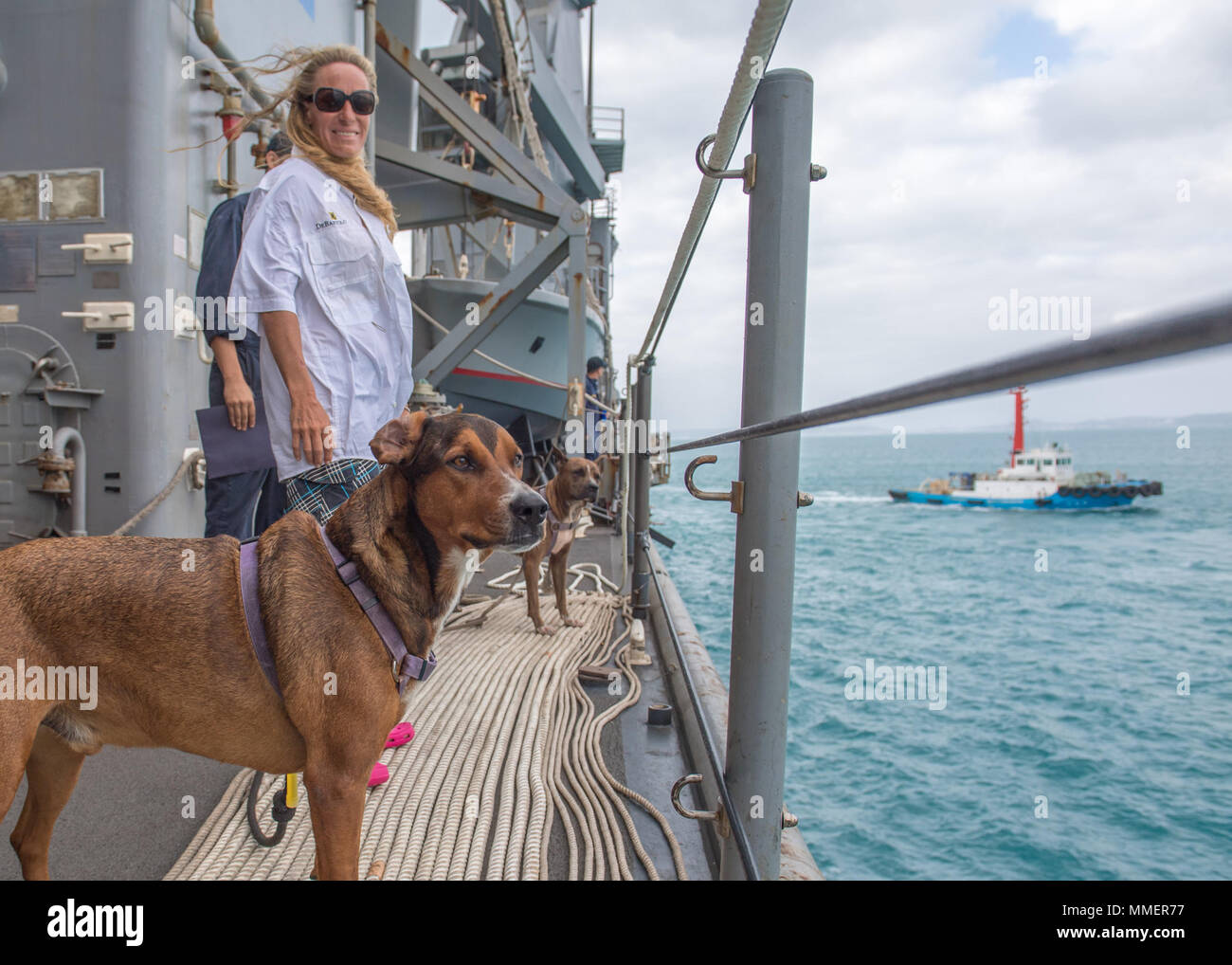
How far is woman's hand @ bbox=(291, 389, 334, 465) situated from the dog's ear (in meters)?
0.33

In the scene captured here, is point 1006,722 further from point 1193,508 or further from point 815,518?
point 1193,508

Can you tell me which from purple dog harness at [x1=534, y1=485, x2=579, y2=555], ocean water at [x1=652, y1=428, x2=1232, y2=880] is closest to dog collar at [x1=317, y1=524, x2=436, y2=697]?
ocean water at [x1=652, y1=428, x2=1232, y2=880]

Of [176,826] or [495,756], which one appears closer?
[176,826]

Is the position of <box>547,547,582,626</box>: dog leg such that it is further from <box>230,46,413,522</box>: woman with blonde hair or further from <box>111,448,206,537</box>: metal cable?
<box>230,46,413,522</box>: woman with blonde hair

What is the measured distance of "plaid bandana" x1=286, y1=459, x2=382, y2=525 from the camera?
188 cm

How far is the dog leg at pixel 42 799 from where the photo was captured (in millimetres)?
1551

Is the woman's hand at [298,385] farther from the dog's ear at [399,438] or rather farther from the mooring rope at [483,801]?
the mooring rope at [483,801]

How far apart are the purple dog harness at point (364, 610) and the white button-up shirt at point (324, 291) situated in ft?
1.57

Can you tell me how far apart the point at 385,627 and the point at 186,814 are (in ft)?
3.77

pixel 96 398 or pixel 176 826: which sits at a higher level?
pixel 96 398

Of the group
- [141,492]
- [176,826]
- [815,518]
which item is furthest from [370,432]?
[815,518]

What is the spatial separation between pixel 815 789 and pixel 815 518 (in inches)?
1661
